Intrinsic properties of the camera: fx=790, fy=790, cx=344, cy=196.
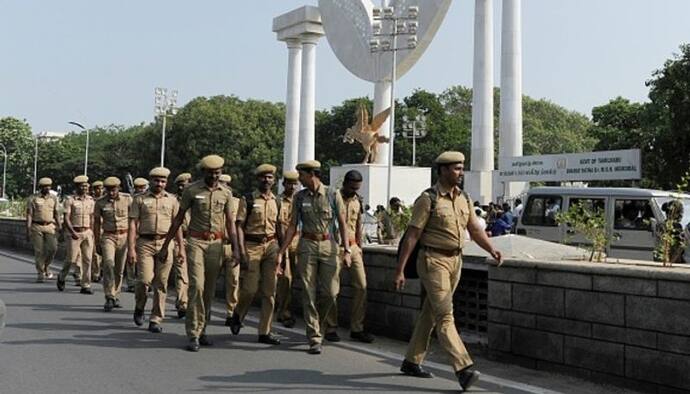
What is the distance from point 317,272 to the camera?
25.0 feet

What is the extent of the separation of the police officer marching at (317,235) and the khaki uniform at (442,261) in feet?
5.03

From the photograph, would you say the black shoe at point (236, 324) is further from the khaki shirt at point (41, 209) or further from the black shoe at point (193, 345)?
the khaki shirt at point (41, 209)

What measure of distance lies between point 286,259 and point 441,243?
3.07 meters

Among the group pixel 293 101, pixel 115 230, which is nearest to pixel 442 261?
pixel 115 230

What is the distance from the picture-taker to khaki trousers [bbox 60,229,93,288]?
12516 mm

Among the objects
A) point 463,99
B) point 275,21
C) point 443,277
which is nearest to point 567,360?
point 443,277

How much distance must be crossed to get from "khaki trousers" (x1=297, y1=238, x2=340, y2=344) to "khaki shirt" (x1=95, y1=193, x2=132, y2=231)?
4427mm

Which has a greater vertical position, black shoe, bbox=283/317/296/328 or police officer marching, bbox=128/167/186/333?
police officer marching, bbox=128/167/186/333

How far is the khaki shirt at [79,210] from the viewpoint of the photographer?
12.8m

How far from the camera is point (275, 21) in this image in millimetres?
41562

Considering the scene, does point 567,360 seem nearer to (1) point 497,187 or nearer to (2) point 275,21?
(1) point 497,187

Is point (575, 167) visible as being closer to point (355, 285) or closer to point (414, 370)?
point (355, 285)

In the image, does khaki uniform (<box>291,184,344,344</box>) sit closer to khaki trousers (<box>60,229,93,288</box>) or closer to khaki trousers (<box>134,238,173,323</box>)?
khaki trousers (<box>134,238,173,323</box>)

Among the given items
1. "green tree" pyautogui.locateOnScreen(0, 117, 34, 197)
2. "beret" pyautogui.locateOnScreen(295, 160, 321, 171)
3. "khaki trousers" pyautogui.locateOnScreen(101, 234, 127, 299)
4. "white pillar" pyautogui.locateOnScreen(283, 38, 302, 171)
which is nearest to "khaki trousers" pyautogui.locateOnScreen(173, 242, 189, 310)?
"khaki trousers" pyautogui.locateOnScreen(101, 234, 127, 299)
